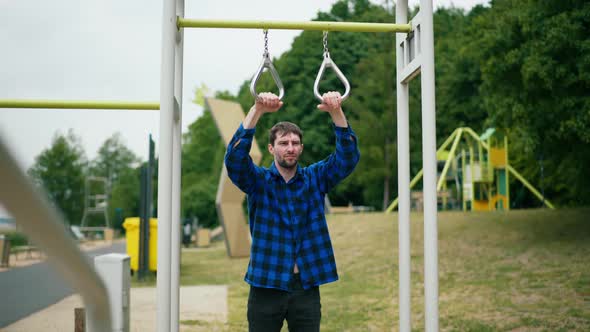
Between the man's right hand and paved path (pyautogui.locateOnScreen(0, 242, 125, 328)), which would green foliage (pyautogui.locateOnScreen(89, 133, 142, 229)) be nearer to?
paved path (pyautogui.locateOnScreen(0, 242, 125, 328))

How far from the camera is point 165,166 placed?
2672mm

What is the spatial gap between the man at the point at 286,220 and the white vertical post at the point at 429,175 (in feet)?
1.24

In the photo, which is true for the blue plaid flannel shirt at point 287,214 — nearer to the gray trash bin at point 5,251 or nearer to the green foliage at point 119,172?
the gray trash bin at point 5,251

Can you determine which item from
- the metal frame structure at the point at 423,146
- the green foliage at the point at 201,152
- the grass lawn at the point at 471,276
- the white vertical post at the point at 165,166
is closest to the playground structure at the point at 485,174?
the grass lawn at the point at 471,276

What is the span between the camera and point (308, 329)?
276 centimetres

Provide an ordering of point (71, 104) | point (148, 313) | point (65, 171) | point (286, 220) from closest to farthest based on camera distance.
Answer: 1. point (286, 220)
2. point (71, 104)
3. point (148, 313)
4. point (65, 171)

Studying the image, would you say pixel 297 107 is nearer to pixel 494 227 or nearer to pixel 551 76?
pixel 494 227

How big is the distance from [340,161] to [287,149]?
0.29 meters

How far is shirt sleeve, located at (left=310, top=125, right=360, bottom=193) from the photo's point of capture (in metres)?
2.88

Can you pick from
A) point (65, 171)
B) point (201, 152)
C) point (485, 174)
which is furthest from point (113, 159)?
point (485, 174)

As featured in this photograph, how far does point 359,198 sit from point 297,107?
681 centimetres

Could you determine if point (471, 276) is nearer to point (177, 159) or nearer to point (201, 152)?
point (177, 159)

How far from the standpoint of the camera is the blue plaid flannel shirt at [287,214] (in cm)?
274

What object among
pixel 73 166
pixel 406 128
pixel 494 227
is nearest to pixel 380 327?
pixel 406 128
